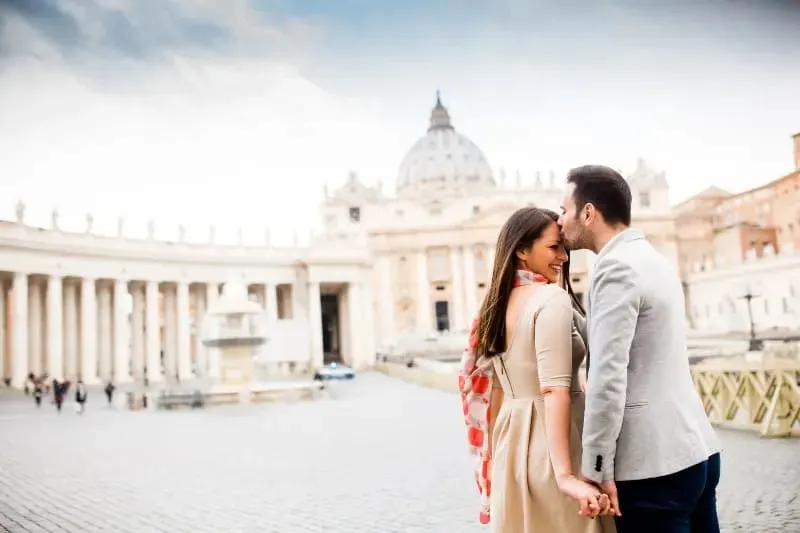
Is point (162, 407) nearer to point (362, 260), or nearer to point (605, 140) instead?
point (605, 140)

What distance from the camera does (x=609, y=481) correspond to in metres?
3.15

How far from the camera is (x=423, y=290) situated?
68.8 m

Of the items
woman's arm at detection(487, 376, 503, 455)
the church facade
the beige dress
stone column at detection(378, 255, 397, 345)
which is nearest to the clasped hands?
the beige dress

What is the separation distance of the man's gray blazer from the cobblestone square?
4200mm

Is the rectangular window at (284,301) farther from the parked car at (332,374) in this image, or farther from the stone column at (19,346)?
the stone column at (19,346)

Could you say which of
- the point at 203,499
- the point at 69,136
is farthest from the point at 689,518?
the point at 69,136

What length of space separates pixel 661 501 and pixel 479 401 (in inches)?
40.3

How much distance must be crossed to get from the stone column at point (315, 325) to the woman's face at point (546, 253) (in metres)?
42.9

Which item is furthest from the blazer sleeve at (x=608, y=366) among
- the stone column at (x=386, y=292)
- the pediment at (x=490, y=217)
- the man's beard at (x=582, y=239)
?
the pediment at (x=490, y=217)

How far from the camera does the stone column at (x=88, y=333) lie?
36.6 m

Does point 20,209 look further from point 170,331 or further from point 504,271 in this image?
point 170,331

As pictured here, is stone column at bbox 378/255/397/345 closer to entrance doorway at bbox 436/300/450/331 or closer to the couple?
entrance doorway at bbox 436/300/450/331

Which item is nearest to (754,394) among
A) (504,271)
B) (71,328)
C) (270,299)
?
(504,271)

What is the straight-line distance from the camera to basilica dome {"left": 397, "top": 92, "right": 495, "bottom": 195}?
93562 mm
